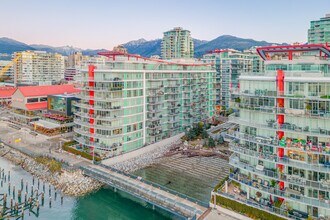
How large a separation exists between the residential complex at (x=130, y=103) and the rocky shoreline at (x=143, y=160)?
347 cm

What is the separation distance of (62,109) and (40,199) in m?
42.7

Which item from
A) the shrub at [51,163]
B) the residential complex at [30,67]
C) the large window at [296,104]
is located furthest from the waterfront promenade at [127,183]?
the residential complex at [30,67]

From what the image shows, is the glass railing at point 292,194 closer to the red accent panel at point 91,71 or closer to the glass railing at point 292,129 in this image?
the glass railing at point 292,129

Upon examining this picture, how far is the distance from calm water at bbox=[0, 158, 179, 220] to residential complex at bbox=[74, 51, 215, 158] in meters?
13.0

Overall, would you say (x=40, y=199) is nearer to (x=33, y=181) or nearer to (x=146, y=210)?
(x=33, y=181)

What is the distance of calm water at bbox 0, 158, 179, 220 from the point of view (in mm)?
42562

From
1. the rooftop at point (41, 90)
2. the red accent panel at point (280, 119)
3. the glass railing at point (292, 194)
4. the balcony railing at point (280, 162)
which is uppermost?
the rooftop at point (41, 90)

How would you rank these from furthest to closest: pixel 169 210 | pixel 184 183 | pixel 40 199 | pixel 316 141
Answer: pixel 184 183 → pixel 40 199 → pixel 169 210 → pixel 316 141

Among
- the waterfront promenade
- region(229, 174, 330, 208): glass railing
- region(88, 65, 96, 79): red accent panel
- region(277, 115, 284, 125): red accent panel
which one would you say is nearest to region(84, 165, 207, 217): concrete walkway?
the waterfront promenade

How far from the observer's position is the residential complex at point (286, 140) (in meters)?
32.2

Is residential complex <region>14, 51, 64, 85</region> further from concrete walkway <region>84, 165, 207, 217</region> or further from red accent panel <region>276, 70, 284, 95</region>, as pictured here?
red accent panel <region>276, 70, 284, 95</region>

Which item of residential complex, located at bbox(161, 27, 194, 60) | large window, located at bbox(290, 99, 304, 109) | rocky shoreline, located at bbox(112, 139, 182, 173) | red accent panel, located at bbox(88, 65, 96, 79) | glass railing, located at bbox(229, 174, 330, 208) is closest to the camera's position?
glass railing, located at bbox(229, 174, 330, 208)

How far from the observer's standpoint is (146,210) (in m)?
43.6

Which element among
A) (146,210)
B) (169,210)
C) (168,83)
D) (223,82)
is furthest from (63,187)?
(223,82)
